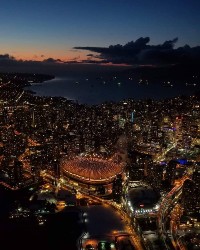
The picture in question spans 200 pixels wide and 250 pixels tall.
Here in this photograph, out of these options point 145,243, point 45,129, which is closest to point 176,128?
point 45,129

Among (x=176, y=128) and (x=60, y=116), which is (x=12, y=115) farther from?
(x=176, y=128)

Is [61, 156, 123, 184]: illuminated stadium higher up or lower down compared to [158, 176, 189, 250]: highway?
higher up

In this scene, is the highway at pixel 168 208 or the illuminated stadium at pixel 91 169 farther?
the illuminated stadium at pixel 91 169

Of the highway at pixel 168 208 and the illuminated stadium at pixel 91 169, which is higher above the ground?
the illuminated stadium at pixel 91 169

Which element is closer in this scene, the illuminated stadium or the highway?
the highway

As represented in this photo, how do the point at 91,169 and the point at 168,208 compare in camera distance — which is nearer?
the point at 168,208

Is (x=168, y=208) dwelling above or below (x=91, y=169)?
below

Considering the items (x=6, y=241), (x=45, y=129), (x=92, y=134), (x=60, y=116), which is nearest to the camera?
(x=6, y=241)

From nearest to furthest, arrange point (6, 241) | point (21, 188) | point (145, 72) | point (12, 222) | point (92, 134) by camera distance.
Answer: point (6, 241) → point (12, 222) → point (21, 188) → point (92, 134) → point (145, 72)
